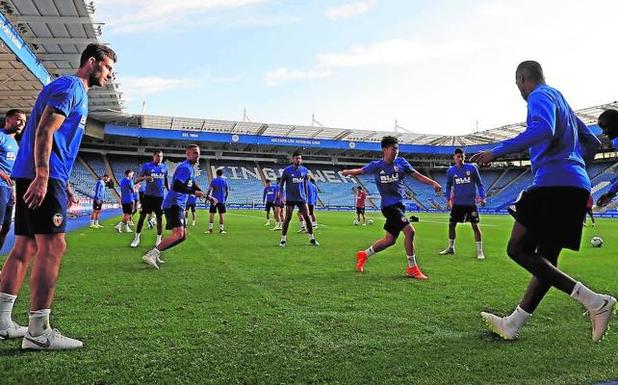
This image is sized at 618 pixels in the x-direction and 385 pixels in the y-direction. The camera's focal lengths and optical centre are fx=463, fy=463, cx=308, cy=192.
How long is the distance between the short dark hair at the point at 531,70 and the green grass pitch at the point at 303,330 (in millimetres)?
2078

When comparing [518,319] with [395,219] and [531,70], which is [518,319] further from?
[395,219]

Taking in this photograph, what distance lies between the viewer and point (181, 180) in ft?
25.6

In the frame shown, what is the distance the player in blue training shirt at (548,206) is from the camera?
3346 mm

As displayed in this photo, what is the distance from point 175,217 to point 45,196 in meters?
4.48

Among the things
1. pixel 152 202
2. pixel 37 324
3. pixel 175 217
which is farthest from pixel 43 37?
pixel 37 324

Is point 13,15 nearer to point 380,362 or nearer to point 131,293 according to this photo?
point 131,293

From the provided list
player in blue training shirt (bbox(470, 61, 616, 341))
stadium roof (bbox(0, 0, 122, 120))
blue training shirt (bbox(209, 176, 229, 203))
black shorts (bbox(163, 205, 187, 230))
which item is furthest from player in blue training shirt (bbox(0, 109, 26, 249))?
stadium roof (bbox(0, 0, 122, 120))

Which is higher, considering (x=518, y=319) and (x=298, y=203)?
(x=298, y=203)

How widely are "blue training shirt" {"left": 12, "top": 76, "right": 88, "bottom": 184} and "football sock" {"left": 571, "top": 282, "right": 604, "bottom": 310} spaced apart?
12.8 feet

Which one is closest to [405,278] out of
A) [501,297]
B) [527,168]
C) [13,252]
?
[501,297]

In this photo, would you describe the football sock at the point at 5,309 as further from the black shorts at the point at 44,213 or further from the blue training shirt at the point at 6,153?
the blue training shirt at the point at 6,153

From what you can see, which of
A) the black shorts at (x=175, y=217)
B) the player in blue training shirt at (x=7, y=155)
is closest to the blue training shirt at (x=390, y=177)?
the black shorts at (x=175, y=217)

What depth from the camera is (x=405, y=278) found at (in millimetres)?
6543

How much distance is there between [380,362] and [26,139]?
10.1 ft
